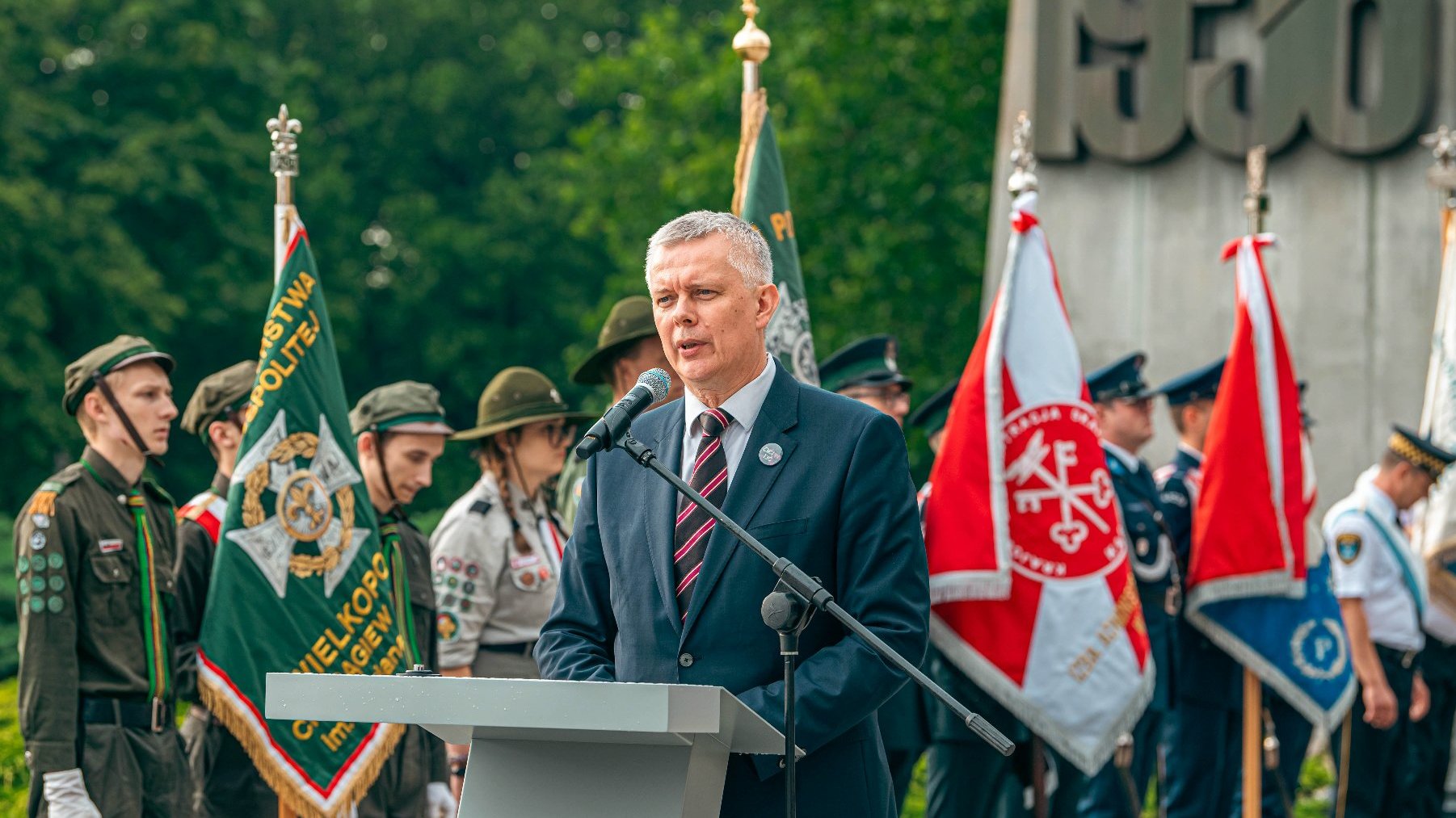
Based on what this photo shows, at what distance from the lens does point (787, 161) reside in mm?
23844

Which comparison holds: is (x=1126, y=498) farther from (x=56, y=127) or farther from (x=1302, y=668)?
(x=56, y=127)

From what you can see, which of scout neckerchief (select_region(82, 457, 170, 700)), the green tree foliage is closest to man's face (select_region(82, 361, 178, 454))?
scout neckerchief (select_region(82, 457, 170, 700))

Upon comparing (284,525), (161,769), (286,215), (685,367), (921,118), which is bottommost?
(161,769)

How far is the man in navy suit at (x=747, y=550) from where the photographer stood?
353cm

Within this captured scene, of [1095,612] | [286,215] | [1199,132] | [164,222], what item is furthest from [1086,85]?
[164,222]

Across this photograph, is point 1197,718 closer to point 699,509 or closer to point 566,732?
point 699,509

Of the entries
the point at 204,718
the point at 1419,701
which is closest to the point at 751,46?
the point at 204,718

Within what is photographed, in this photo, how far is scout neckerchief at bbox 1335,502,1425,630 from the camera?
9461 mm


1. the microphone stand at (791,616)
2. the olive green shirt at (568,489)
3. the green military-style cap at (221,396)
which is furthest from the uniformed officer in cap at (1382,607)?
the microphone stand at (791,616)

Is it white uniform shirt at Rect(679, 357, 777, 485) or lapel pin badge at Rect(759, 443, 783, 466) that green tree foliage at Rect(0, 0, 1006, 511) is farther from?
lapel pin badge at Rect(759, 443, 783, 466)

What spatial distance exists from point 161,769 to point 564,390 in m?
22.5

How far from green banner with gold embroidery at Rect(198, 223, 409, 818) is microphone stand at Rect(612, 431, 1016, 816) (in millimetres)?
2968

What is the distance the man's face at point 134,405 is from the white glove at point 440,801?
5.90 feet

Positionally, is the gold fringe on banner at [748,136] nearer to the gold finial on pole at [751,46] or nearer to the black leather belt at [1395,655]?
the gold finial on pole at [751,46]
